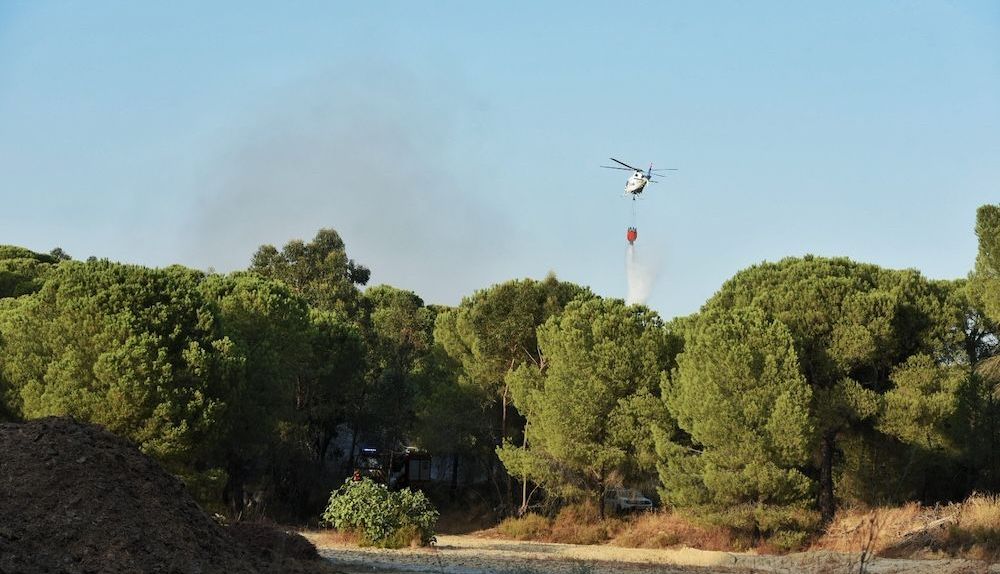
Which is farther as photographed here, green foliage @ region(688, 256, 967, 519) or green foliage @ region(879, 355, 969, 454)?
green foliage @ region(688, 256, 967, 519)

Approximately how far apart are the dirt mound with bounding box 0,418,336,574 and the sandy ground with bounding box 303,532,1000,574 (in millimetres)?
5218

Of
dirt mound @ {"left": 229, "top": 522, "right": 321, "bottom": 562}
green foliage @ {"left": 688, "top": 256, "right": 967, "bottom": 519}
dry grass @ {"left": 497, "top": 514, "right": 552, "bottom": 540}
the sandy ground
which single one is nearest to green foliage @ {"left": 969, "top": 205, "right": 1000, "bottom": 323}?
green foliage @ {"left": 688, "top": 256, "right": 967, "bottom": 519}

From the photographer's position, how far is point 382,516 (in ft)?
99.6

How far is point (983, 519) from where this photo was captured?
28.3 m

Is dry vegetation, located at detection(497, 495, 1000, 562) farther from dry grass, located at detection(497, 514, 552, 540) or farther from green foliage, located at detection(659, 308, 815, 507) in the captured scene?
green foliage, located at detection(659, 308, 815, 507)

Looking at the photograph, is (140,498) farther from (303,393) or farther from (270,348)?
(303,393)

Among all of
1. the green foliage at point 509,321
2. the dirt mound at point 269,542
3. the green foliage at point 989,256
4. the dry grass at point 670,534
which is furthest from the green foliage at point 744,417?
the dirt mound at point 269,542

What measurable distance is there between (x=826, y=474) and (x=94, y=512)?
26020 mm

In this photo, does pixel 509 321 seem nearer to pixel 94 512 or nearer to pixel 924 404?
pixel 924 404

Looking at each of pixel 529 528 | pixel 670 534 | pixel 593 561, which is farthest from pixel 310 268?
pixel 593 561

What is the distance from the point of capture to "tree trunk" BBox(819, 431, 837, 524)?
34303 mm

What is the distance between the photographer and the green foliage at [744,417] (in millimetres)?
31844

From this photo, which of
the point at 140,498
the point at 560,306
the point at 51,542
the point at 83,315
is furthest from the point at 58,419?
the point at 560,306

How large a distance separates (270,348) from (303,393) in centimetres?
783
